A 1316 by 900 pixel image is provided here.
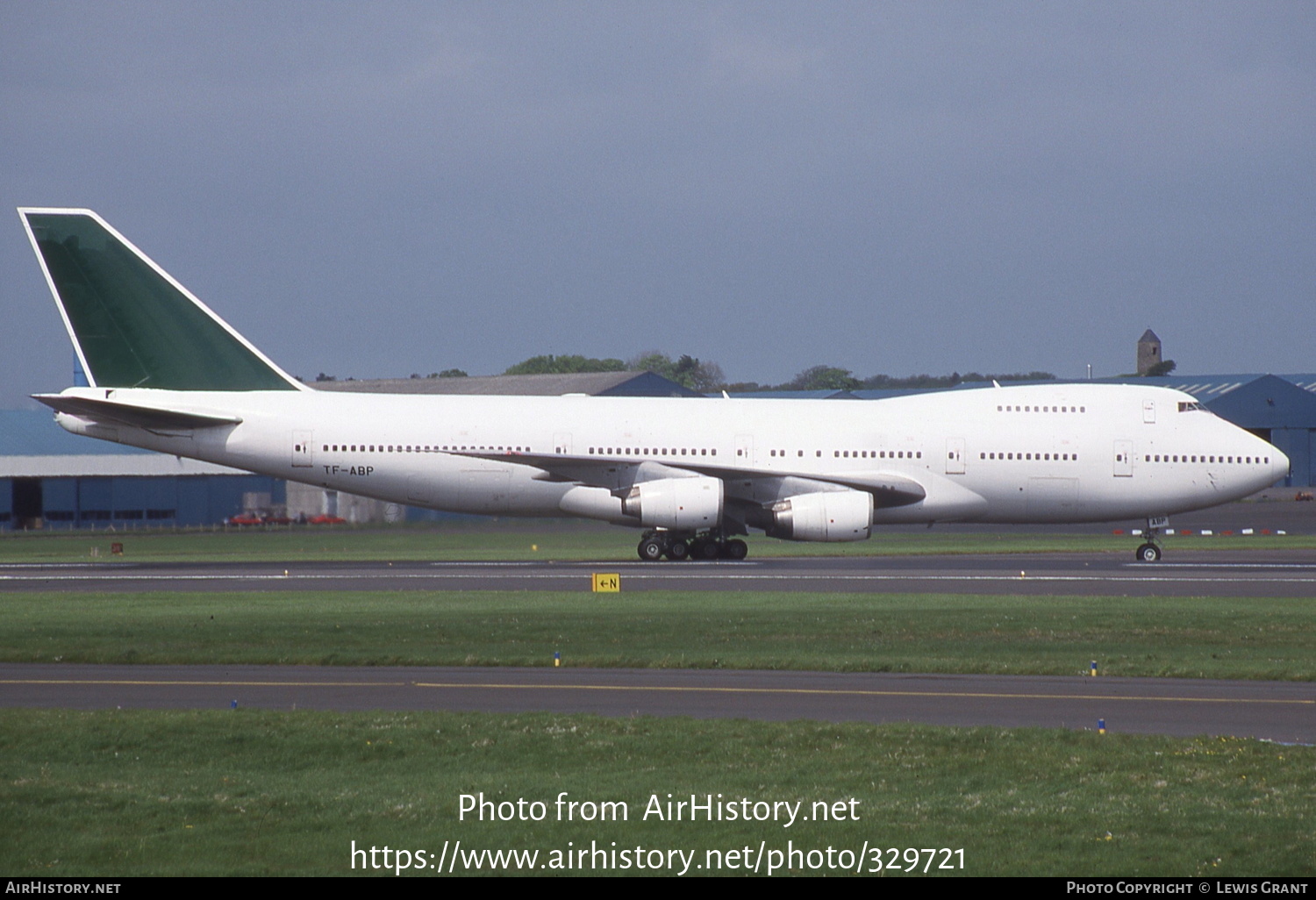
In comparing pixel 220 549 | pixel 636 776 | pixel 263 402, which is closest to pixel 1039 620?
pixel 636 776

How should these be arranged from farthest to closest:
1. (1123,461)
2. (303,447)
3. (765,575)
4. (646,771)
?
(1123,461), (303,447), (765,575), (646,771)

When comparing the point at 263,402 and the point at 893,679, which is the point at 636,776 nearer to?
the point at 893,679

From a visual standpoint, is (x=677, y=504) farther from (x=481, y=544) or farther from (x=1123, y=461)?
(x=481, y=544)

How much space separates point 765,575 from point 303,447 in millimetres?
13955

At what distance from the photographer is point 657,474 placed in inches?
1499

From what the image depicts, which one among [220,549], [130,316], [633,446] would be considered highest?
[130,316]

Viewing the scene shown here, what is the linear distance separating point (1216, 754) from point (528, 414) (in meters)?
28.4

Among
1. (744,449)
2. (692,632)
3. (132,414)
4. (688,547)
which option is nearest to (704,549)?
(688,547)

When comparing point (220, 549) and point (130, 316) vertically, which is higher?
point (130, 316)

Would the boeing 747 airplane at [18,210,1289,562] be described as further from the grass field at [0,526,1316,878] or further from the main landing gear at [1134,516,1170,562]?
the grass field at [0,526,1316,878]

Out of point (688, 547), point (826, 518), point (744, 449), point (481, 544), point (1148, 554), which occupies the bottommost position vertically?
point (481, 544)

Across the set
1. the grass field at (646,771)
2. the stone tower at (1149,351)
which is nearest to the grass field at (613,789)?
the grass field at (646,771)

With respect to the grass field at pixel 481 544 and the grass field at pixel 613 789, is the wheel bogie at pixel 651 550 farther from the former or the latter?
the grass field at pixel 613 789
